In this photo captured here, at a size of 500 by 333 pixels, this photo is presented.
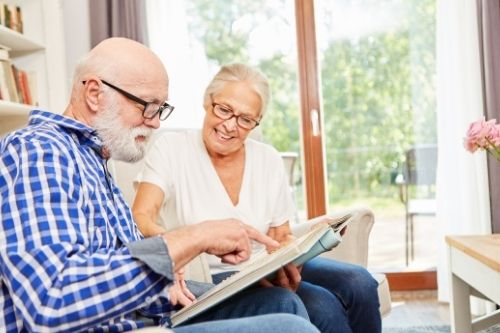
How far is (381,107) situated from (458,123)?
1.62 feet

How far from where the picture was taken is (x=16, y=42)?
2666 mm

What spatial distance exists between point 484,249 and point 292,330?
1.02 meters

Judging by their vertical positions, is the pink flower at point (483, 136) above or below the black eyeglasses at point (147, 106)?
below

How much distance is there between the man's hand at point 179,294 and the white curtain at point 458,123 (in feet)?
6.88

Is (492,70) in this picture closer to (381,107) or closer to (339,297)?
(381,107)

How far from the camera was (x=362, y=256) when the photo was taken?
1.96 meters

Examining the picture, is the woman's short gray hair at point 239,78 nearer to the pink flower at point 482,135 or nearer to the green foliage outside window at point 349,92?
the pink flower at point 482,135

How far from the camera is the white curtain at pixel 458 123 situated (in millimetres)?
3068

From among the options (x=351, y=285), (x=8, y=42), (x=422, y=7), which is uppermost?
(x=422, y=7)

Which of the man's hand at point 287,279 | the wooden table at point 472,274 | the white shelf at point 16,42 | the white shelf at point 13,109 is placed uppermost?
the white shelf at point 16,42

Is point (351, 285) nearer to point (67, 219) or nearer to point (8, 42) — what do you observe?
point (67, 219)

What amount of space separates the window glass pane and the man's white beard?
237cm

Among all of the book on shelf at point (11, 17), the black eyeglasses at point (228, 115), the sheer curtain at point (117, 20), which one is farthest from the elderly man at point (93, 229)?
the sheer curtain at point (117, 20)

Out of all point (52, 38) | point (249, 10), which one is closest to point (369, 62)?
point (249, 10)
